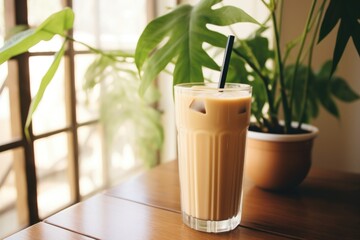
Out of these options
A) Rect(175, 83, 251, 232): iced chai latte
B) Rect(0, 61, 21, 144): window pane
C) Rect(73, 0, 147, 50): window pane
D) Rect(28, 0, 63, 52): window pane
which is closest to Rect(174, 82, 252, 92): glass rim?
Rect(175, 83, 251, 232): iced chai latte

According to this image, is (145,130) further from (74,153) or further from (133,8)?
(133,8)

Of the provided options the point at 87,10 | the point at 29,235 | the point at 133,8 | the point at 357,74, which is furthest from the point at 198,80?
the point at 357,74

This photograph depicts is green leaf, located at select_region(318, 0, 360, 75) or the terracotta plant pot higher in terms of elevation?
green leaf, located at select_region(318, 0, 360, 75)

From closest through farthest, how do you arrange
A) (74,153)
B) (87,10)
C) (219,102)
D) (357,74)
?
(219,102) → (74,153) → (87,10) → (357,74)

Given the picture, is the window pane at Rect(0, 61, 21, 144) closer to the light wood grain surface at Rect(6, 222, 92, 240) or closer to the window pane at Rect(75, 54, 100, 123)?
the window pane at Rect(75, 54, 100, 123)

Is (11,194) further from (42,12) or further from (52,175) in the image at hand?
(42,12)

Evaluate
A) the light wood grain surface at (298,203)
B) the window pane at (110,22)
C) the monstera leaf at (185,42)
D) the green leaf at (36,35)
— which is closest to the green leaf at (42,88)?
the green leaf at (36,35)

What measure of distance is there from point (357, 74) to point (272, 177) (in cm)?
119

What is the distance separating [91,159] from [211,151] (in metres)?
1.26

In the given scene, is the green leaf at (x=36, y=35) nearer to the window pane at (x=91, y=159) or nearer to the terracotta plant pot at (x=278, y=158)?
the terracotta plant pot at (x=278, y=158)

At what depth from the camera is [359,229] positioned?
0.67 meters

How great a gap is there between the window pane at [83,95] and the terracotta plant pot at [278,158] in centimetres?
84

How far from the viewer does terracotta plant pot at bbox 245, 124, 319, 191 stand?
0.79 metres

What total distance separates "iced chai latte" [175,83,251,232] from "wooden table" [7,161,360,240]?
0.11ft
